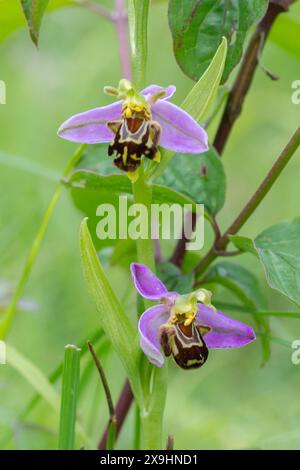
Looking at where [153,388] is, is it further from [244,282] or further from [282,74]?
[282,74]

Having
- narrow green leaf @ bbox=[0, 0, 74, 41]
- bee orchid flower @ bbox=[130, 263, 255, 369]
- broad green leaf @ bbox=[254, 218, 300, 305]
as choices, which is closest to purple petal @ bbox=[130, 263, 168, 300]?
bee orchid flower @ bbox=[130, 263, 255, 369]

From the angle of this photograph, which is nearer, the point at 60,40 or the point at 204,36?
the point at 204,36

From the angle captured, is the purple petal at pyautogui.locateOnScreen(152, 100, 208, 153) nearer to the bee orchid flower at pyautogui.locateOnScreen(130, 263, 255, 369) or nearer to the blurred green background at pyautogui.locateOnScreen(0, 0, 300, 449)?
the bee orchid flower at pyautogui.locateOnScreen(130, 263, 255, 369)

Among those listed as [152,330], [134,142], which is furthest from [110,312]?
[134,142]

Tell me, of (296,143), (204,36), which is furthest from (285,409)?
(204,36)

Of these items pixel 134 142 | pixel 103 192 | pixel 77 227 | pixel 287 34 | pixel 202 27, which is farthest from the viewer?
pixel 77 227

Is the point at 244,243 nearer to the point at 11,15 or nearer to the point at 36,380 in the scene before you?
the point at 36,380
